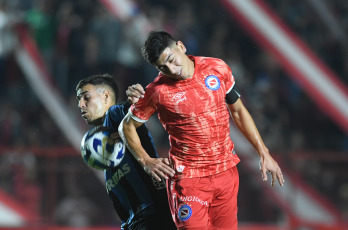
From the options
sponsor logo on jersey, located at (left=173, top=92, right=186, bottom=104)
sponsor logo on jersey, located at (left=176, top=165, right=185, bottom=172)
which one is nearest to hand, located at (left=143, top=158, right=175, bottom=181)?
sponsor logo on jersey, located at (left=176, top=165, right=185, bottom=172)

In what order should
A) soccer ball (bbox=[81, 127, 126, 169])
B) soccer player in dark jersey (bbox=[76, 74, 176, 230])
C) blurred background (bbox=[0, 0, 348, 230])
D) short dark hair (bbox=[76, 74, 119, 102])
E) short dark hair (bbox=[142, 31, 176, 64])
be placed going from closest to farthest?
1. short dark hair (bbox=[142, 31, 176, 64])
2. soccer ball (bbox=[81, 127, 126, 169])
3. soccer player in dark jersey (bbox=[76, 74, 176, 230])
4. short dark hair (bbox=[76, 74, 119, 102])
5. blurred background (bbox=[0, 0, 348, 230])

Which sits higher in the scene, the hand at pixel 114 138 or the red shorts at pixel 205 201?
the hand at pixel 114 138

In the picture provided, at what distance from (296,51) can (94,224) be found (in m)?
3.91

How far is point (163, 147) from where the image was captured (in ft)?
22.6

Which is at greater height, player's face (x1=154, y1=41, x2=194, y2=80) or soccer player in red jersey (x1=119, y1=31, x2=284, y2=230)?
player's face (x1=154, y1=41, x2=194, y2=80)

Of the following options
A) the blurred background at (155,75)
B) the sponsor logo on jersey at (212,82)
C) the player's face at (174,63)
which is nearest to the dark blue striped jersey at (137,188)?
the player's face at (174,63)

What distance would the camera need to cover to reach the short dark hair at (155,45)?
3.17 meters

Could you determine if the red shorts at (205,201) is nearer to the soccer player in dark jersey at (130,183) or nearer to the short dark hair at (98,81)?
the soccer player in dark jersey at (130,183)

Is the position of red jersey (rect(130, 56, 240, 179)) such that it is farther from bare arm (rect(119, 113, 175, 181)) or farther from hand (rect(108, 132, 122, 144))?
hand (rect(108, 132, 122, 144))

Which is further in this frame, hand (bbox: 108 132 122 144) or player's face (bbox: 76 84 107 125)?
player's face (bbox: 76 84 107 125)

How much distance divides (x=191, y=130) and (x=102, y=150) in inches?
20.4

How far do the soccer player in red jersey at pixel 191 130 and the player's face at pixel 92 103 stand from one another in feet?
0.82

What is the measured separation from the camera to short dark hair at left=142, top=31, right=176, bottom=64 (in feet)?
10.4

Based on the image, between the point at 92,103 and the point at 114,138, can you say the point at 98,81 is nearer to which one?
the point at 92,103
